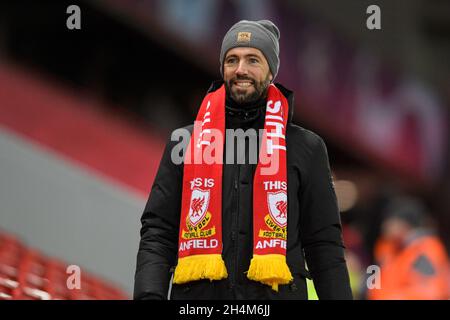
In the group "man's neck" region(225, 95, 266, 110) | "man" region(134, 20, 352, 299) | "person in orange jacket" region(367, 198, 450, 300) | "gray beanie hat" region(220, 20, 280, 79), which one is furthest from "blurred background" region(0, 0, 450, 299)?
"gray beanie hat" region(220, 20, 280, 79)

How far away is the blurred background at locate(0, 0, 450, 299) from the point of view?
6.10m

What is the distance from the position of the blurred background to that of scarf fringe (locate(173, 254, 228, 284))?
4.05 ft

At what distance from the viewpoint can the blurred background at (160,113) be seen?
610 cm

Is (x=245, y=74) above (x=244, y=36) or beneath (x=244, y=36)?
beneath

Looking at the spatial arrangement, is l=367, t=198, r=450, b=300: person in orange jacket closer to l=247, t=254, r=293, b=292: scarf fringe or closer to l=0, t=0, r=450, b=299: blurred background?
l=0, t=0, r=450, b=299: blurred background

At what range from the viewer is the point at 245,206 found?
2.48 meters

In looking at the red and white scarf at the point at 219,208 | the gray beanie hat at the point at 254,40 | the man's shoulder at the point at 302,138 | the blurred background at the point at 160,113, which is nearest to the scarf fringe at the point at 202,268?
the red and white scarf at the point at 219,208

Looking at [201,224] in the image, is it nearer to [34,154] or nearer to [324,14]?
[34,154]

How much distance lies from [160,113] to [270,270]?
8200 mm

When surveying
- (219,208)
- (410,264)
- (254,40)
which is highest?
(410,264)

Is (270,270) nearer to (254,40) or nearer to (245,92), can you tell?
(245,92)

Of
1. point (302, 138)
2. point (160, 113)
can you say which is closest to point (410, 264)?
point (302, 138)

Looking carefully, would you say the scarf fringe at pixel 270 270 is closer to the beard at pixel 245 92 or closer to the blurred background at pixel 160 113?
the beard at pixel 245 92

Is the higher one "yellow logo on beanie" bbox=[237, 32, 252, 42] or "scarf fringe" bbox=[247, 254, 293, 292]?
"yellow logo on beanie" bbox=[237, 32, 252, 42]
